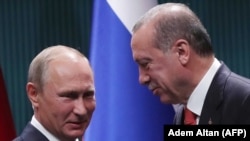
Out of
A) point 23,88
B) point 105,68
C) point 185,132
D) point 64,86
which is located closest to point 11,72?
point 23,88

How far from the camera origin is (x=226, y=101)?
1265mm

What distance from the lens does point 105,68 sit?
1.92m

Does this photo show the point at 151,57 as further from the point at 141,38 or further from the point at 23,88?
the point at 23,88

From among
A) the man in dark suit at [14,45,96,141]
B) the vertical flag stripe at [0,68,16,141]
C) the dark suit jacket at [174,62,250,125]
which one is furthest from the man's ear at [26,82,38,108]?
the vertical flag stripe at [0,68,16,141]

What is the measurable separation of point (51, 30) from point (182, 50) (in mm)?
1315

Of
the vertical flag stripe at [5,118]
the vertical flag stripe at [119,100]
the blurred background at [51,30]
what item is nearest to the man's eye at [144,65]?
the vertical flag stripe at [119,100]

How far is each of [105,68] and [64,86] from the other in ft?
1.94

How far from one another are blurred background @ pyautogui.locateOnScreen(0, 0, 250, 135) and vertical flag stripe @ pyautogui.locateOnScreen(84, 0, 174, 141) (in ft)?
1.93

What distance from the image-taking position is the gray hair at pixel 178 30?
1.29 m

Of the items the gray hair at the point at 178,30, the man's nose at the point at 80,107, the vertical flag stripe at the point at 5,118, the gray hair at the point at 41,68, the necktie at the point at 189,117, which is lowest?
the vertical flag stripe at the point at 5,118

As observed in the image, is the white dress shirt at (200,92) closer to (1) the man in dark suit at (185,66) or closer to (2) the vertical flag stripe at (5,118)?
(1) the man in dark suit at (185,66)

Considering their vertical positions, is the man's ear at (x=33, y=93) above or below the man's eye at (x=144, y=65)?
→ below

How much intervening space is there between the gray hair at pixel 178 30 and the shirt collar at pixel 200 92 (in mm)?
40

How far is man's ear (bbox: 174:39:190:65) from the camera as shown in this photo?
1276mm
